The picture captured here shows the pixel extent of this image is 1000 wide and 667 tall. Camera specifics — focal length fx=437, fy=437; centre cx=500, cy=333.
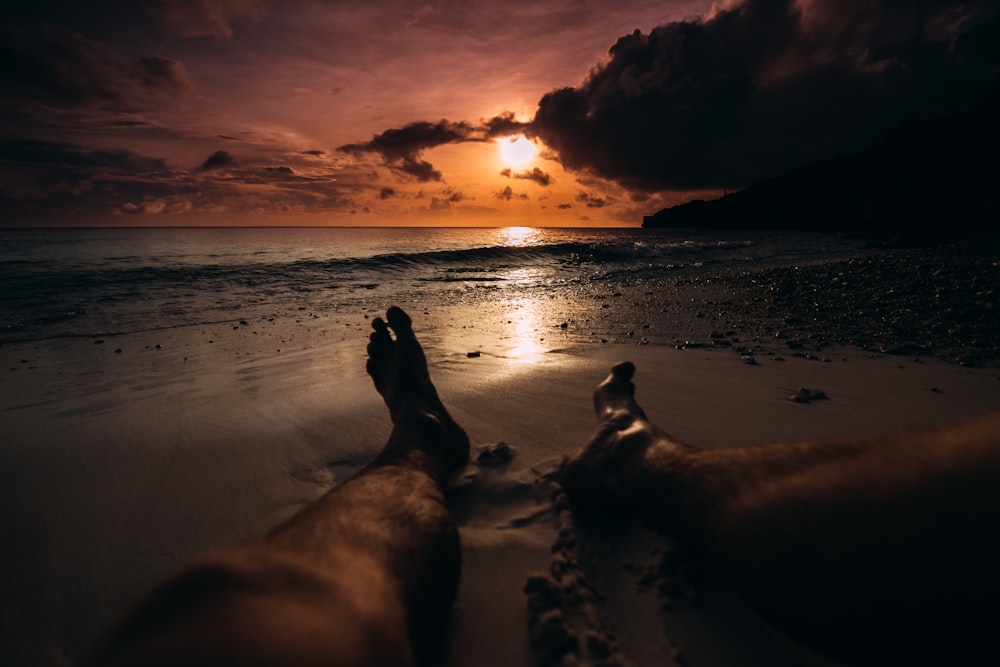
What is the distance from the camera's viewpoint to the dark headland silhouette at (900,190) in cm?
2697

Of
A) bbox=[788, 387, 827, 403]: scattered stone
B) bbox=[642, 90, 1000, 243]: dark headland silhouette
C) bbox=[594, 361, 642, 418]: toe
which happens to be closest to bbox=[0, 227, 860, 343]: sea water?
bbox=[594, 361, 642, 418]: toe

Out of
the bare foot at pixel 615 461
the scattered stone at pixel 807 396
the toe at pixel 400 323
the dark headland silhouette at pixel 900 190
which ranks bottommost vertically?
the scattered stone at pixel 807 396

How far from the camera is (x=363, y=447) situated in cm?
217

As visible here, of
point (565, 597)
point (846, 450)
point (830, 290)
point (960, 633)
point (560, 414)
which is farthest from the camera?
Result: point (830, 290)

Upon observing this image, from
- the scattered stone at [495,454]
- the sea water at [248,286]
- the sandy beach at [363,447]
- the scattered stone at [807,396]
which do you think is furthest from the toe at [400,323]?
the sea water at [248,286]

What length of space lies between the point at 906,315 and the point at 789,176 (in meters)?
82.4

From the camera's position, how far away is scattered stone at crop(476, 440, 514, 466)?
2.01 metres

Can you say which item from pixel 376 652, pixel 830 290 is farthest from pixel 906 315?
pixel 376 652

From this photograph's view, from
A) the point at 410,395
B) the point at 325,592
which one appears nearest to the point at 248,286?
the point at 410,395

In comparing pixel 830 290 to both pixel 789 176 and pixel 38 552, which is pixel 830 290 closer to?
pixel 38 552

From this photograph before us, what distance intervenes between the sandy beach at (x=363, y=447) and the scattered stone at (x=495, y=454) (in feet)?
0.15

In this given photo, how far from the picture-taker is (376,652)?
2.44 ft

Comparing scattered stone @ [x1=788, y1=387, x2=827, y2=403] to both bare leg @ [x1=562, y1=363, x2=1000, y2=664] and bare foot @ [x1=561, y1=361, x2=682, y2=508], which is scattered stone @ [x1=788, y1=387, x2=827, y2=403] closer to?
bare foot @ [x1=561, y1=361, x2=682, y2=508]

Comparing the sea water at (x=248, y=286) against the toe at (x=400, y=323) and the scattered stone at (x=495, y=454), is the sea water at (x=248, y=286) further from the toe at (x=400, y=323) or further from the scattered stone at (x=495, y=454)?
the scattered stone at (x=495, y=454)
